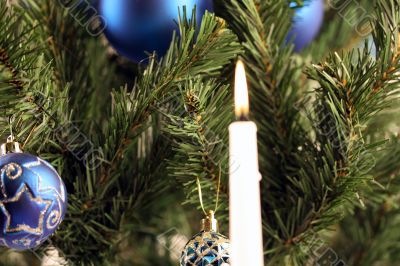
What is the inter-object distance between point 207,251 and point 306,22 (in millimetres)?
288

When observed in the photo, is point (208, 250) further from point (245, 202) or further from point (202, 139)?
point (245, 202)

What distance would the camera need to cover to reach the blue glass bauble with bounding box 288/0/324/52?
24.2 inches

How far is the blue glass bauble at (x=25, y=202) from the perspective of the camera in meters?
0.42

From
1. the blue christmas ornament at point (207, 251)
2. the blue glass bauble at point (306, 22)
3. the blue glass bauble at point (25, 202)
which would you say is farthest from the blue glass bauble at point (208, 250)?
the blue glass bauble at point (306, 22)

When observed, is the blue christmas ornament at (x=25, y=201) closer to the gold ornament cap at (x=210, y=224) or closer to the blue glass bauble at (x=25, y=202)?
the blue glass bauble at (x=25, y=202)

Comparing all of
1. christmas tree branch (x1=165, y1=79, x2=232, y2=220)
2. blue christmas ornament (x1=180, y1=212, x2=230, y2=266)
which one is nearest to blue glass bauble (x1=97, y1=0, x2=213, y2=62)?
christmas tree branch (x1=165, y1=79, x2=232, y2=220)

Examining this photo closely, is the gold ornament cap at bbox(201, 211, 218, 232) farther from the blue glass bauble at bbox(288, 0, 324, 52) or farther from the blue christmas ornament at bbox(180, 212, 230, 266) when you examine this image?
the blue glass bauble at bbox(288, 0, 324, 52)

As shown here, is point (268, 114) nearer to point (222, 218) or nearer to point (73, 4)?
point (222, 218)

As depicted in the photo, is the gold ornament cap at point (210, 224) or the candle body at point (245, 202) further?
the gold ornament cap at point (210, 224)

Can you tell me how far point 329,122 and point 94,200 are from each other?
22 centimetres

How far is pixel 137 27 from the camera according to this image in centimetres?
52

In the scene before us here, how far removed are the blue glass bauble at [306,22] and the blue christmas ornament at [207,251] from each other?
9.7 inches

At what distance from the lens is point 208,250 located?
0.46 m

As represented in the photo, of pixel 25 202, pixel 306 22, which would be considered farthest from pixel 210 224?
pixel 306 22
